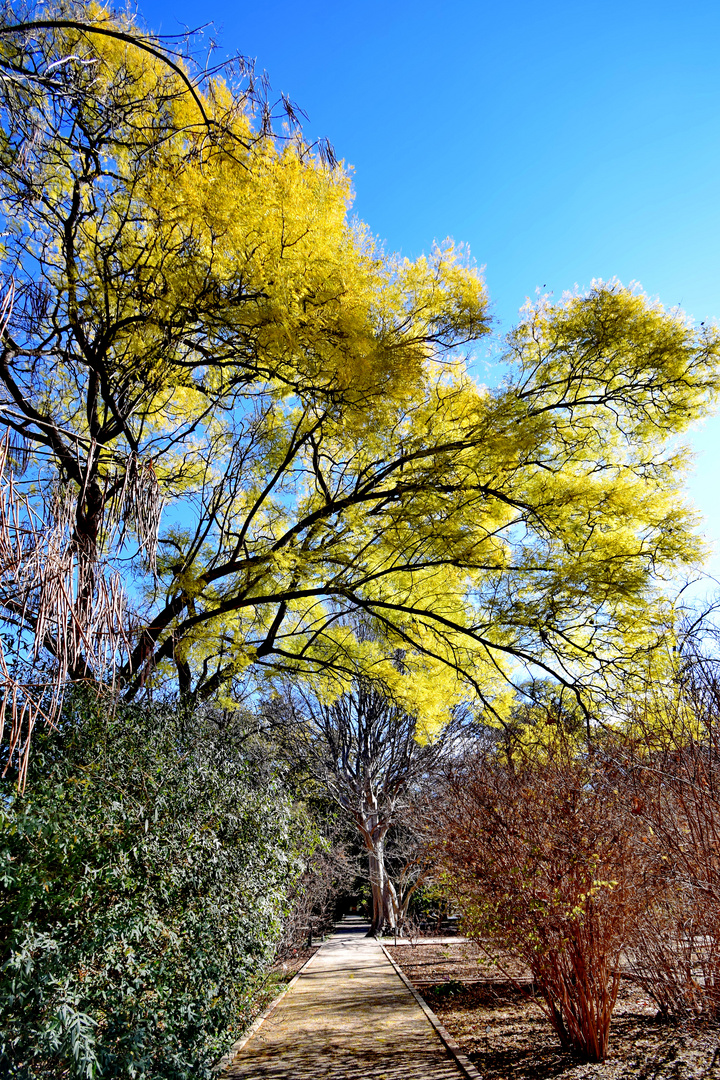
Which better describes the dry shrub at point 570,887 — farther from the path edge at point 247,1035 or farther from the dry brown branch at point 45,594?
the dry brown branch at point 45,594

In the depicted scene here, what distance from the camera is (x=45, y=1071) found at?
339 centimetres

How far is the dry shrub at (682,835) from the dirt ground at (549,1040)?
0.34 metres

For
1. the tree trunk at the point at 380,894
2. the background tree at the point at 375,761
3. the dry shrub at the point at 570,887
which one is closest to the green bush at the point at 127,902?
the dry shrub at the point at 570,887

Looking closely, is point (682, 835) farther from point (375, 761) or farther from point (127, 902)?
point (375, 761)

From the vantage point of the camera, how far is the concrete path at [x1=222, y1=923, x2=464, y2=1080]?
16.2 feet

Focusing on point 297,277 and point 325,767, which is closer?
→ point 297,277

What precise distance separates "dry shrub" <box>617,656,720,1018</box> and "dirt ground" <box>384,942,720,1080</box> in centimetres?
34

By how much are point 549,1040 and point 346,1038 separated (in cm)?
184

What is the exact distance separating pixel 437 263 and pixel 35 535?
520cm

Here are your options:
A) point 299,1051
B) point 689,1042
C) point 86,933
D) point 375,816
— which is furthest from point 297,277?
point 375,816

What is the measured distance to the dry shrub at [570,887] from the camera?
492 centimetres

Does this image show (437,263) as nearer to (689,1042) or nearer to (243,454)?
(243,454)

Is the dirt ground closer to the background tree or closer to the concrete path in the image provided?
the concrete path

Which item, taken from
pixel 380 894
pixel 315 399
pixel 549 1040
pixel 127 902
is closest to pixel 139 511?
pixel 127 902
